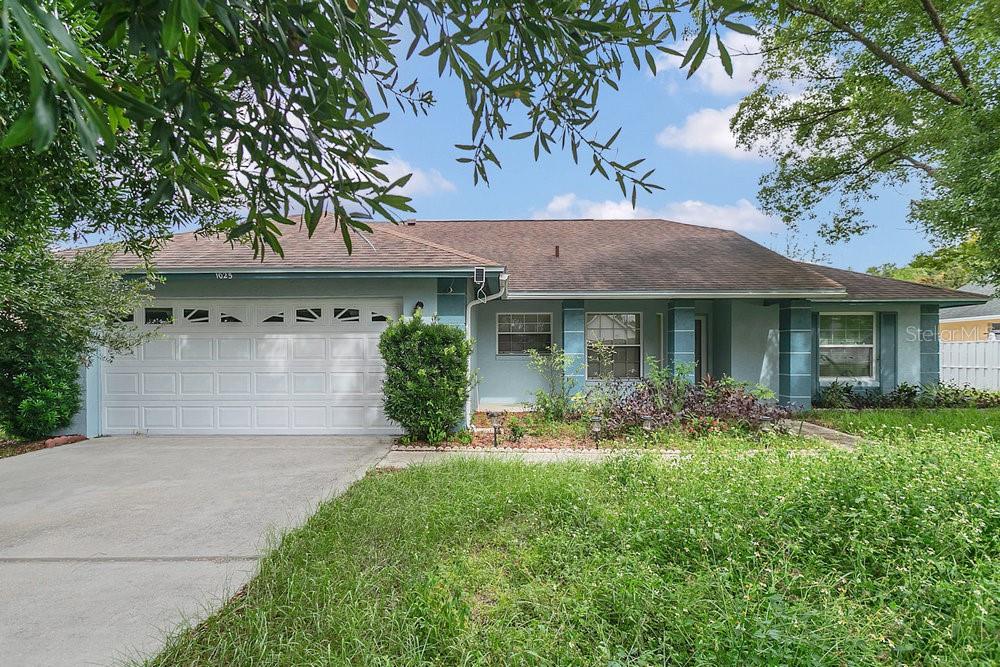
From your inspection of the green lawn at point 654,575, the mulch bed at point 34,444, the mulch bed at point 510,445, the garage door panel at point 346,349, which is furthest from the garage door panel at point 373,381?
the mulch bed at point 34,444

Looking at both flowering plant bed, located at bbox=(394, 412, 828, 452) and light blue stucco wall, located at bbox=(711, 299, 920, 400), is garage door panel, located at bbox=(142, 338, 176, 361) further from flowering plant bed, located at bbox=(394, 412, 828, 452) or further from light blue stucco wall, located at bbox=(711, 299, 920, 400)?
light blue stucco wall, located at bbox=(711, 299, 920, 400)

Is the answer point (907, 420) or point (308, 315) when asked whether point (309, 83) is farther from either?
point (907, 420)

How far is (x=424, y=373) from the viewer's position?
6.98 m

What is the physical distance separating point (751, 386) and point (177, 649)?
418 inches

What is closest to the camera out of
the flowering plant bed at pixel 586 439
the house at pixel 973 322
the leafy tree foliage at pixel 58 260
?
the leafy tree foliage at pixel 58 260

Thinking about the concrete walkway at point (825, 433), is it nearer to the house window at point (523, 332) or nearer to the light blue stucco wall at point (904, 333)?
the light blue stucco wall at point (904, 333)

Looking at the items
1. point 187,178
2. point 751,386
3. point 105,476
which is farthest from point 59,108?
point 751,386

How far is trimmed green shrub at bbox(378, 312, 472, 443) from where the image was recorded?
7.06 m

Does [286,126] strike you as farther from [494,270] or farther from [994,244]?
[994,244]

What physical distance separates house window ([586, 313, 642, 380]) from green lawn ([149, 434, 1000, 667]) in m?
6.12

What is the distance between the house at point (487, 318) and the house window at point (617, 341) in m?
0.04

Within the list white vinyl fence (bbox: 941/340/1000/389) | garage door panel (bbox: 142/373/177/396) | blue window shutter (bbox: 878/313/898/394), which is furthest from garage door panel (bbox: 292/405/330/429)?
white vinyl fence (bbox: 941/340/1000/389)

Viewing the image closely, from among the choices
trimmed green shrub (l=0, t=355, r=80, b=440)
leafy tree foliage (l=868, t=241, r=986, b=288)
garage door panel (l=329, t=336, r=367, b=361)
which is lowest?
trimmed green shrub (l=0, t=355, r=80, b=440)

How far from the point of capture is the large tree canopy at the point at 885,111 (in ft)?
24.7
